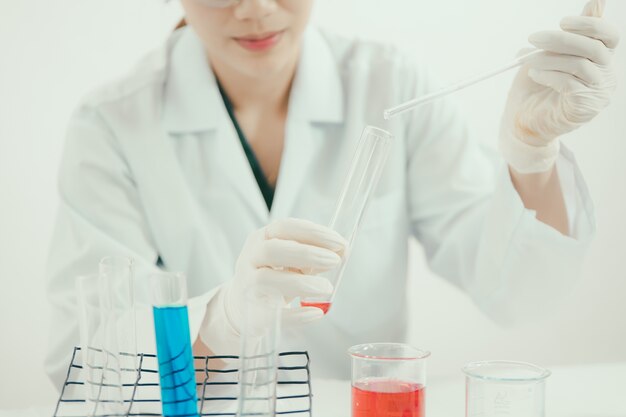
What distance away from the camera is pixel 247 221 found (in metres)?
2.00

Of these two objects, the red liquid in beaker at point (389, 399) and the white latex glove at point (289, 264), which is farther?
the white latex glove at point (289, 264)

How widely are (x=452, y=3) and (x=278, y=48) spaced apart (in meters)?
1.08

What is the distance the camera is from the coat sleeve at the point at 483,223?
5.68ft

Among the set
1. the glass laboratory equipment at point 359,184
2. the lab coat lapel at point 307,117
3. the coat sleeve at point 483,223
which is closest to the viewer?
the glass laboratory equipment at point 359,184

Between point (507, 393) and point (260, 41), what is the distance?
103cm

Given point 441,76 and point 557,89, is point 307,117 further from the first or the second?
point 441,76

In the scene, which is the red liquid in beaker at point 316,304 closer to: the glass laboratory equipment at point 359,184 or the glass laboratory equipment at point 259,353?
the glass laboratory equipment at point 359,184

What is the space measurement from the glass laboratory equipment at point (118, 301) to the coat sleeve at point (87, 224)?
29.9 inches

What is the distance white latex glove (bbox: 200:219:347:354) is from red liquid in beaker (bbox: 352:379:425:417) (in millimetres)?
162

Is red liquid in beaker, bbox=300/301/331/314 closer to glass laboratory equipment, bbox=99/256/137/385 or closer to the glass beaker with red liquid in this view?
the glass beaker with red liquid

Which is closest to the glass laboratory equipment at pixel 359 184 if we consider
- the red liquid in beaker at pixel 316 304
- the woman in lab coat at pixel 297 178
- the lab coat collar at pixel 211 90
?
the red liquid in beaker at pixel 316 304

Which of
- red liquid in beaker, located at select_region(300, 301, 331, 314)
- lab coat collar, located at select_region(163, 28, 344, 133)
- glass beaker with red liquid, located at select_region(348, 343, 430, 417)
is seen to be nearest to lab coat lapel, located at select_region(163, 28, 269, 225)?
lab coat collar, located at select_region(163, 28, 344, 133)

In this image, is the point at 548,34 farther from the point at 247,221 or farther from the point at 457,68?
the point at 457,68

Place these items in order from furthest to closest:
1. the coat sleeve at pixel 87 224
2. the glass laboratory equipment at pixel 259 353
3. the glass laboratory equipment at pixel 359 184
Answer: the coat sleeve at pixel 87 224
the glass laboratory equipment at pixel 359 184
the glass laboratory equipment at pixel 259 353
